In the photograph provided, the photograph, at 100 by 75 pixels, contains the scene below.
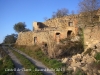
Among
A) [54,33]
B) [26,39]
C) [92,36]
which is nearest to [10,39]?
[26,39]

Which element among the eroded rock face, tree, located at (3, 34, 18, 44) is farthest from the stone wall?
tree, located at (3, 34, 18, 44)

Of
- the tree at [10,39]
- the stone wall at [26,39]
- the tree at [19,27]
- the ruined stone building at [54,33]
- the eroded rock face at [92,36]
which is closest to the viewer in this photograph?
the eroded rock face at [92,36]

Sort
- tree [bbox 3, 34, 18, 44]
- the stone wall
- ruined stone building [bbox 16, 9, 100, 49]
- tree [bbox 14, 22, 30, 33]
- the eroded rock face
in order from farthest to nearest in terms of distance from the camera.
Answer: tree [bbox 14, 22, 30, 33], tree [bbox 3, 34, 18, 44], the stone wall, ruined stone building [bbox 16, 9, 100, 49], the eroded rock face

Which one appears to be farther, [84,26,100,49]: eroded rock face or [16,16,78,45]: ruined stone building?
[16,16,78,45]: ruined stone building

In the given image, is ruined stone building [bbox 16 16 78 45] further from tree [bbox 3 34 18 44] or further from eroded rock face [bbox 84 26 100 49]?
tree [bbox 3 34 18 44]

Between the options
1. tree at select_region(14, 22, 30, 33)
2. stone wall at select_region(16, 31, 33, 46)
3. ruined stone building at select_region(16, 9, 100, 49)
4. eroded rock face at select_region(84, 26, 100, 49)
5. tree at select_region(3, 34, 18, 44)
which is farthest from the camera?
tree at select_region(14, 22, 30, 33)

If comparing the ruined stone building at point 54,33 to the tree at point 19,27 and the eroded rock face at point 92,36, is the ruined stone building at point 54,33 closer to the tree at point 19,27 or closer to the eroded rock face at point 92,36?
the eroded rock face at point 92,36

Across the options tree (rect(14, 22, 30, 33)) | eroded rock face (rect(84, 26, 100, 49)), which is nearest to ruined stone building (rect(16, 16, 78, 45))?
eroded rock face (rect(84, 26, 100, 49))

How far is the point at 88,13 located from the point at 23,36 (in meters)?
11.0

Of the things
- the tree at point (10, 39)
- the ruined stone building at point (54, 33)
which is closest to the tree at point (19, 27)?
the tree at point (10, 39)

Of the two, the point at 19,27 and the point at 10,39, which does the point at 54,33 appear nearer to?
the point at 10,39

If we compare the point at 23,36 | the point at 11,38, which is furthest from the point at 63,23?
the point at 11,38

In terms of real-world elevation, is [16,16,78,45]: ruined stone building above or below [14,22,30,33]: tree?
below

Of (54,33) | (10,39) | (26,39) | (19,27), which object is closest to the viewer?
(54,33)
